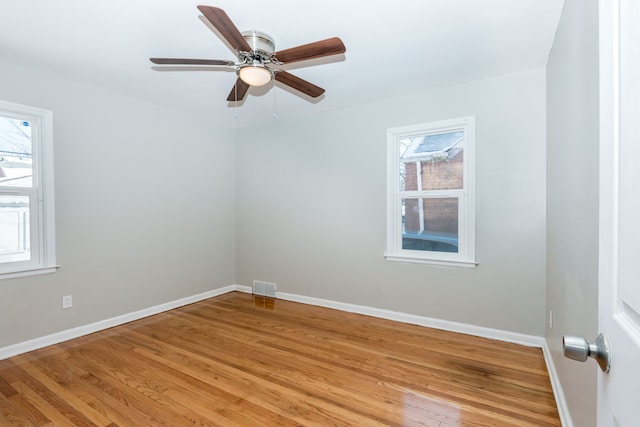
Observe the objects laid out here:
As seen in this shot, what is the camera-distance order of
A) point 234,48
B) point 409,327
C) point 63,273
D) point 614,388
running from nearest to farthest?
point 614,388, point 234,48, point 63,273, point 409,327

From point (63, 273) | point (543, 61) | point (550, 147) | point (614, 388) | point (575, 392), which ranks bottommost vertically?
point (575, 392)

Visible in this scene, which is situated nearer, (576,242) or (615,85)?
(615,85)

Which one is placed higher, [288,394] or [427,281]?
[427,281]

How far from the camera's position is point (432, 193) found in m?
3.31

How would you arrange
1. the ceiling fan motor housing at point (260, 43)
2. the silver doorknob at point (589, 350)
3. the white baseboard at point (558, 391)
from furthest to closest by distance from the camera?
1. the ceiling fan motor housing at point (260, 43)
2. the white baseboard at point (558, 391)
3. the silver doorknob at point (589, 350)

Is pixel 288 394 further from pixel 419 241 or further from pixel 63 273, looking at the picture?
pixel 63 273

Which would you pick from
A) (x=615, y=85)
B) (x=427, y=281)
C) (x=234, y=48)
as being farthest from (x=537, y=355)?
(x=234, y=48)

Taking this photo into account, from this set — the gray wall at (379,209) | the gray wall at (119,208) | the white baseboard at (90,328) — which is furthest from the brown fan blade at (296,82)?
the white baseboard at (90,328)

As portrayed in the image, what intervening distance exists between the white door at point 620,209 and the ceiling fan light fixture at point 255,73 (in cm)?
180

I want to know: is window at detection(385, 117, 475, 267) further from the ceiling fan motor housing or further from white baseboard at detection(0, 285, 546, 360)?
the ceiling fan motor housing

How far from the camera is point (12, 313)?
2.67 m

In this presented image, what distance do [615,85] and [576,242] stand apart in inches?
50.1

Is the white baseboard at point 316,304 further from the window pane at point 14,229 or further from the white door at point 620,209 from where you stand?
the white door at point 620,209

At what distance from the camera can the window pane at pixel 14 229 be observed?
105 inches
